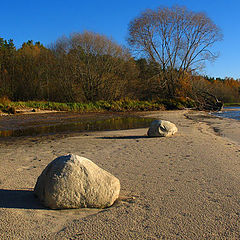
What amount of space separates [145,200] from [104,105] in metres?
21.7

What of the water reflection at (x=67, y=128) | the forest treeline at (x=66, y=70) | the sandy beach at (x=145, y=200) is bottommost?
the water reflection at (x=67, y=128)

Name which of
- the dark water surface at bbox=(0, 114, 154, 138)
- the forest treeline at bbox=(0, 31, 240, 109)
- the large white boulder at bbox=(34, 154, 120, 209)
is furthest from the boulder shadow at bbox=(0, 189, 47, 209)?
the forest treeline at bbox=(0, 31, 240, 109)

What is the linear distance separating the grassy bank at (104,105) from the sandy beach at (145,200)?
14.0 meters

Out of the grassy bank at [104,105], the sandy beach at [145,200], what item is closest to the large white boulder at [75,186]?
the sandy beach at [145,200]

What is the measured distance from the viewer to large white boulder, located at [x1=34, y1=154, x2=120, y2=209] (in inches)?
129

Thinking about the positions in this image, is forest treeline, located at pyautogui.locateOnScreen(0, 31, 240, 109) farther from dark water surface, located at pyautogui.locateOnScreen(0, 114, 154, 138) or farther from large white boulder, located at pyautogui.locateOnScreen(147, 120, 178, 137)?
large white boulder, located at pyautogui.locateOnScreen(147, 120, 178, 137)

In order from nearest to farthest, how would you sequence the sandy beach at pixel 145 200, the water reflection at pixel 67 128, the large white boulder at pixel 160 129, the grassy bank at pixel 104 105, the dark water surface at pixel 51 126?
the sandy beach at pixel 145 200 → the large white boulder at pixel 160 129 → the water reflection at pixel 67 128 → the dark water surface at pixel 51 126 → the grassy bank at pixel 104 105

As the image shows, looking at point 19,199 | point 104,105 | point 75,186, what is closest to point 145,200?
point 75,186

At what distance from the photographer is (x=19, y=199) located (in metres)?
3.63

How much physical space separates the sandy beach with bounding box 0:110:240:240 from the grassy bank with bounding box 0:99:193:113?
45.8 feet

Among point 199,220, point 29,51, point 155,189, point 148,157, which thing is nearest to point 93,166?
point 155,189

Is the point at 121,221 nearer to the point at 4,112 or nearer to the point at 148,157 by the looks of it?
the point at 148,157

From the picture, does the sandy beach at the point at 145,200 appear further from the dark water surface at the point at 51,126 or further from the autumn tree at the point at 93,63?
the autumn tree at the point at 93,63

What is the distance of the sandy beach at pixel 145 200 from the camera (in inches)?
113
